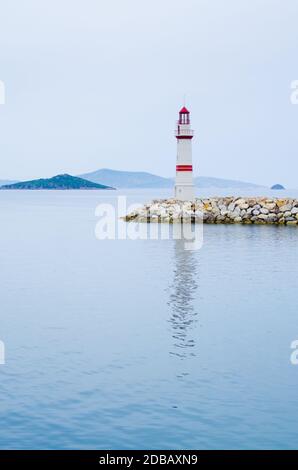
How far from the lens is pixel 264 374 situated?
14.7 metres

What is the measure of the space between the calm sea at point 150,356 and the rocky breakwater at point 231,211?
21.2 metres

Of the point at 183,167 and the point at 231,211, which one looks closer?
the point at 183,167

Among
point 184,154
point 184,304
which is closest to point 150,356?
point 184,304

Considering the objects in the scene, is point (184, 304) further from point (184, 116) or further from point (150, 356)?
point (184, 116)

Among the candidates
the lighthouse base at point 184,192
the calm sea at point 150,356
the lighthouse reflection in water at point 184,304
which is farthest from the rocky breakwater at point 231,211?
the calm sea at point 150,356

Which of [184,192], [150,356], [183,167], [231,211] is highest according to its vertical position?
[183,167]

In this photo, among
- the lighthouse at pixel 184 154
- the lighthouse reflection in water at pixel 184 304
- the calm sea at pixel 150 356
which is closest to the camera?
the calm sea at pixel 150 356

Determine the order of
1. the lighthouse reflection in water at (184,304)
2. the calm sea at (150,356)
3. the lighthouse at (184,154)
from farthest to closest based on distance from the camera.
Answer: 1. the lighthouse at (184,154)
2. the lighthouse reflection in water at (184,304)
3. the calm sea at (150,356)

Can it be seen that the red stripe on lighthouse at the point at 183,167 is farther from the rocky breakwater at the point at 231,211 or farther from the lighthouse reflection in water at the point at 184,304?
the lighthouse reflection in water at the point at 184,304

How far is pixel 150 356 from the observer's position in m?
16.0

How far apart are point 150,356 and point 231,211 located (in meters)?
39.3

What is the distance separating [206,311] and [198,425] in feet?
30.8

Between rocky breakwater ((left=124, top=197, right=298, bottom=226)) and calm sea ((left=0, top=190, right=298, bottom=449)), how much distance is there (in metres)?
21.2

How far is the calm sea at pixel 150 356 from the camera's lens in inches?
461
